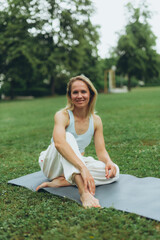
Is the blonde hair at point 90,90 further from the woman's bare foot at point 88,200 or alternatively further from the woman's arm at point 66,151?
the woman's bare foot at point 88,200

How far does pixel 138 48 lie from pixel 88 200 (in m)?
42.3

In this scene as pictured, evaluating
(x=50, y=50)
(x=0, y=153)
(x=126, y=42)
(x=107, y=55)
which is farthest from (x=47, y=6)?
(x=0, y=153)

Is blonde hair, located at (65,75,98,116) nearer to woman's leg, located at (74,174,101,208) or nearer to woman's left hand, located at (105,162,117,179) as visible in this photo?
woman's left hand, located at (105,162,117,179)

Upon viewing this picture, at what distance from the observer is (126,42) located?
41188 mm

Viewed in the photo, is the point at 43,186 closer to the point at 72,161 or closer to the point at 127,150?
→ the point at 72,161

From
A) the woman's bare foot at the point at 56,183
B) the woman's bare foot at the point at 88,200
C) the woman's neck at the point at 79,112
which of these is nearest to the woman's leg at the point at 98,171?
the woman's bare foot at the point at 56,183

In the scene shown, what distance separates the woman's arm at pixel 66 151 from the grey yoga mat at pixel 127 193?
0.30 m

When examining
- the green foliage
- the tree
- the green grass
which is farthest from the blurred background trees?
the green grass

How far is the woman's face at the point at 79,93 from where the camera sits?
379 centimetres

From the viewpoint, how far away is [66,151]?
3.36m

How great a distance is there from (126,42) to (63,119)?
130 ft

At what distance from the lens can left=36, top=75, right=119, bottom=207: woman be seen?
3363 millimetres

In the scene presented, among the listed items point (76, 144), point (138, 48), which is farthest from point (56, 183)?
point (138, 48)

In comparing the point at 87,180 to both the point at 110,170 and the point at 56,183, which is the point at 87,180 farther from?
the point at 56,183
